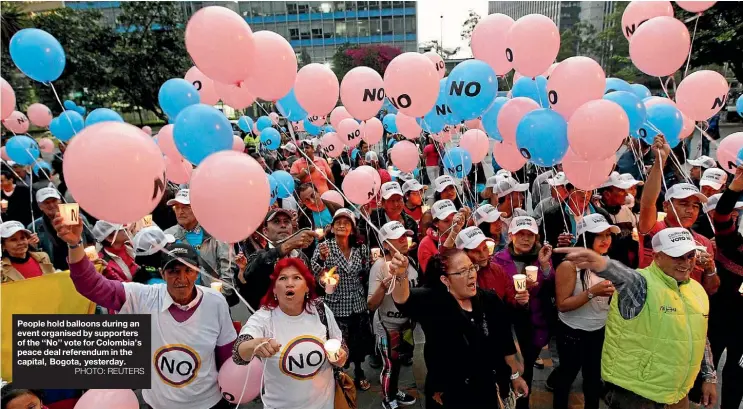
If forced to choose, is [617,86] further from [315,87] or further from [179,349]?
[179,349]

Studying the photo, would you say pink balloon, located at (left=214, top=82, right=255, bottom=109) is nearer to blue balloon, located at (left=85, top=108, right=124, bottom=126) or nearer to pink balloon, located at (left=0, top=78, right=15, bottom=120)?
blue balloon, located at (left=85, top=108, right=124, bottom=126)

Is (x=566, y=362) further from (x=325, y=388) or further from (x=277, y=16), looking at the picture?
(x=277, y=16)

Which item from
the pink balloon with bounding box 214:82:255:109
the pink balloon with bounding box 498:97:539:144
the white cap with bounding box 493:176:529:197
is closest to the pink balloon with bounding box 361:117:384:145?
the pink balloon with bounding box 214:82:255:109

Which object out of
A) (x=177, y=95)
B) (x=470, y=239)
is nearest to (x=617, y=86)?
(x=470, y=239)

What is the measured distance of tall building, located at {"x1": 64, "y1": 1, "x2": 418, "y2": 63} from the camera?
152 ft

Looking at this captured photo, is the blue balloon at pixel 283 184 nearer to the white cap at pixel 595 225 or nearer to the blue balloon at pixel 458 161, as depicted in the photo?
the blue balloon at pixel 458 161

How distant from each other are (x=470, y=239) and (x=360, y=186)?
6.75ft

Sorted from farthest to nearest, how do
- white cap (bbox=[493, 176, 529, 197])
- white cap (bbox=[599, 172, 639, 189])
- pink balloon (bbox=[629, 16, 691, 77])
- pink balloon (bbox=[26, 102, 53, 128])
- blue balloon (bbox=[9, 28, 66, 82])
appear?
pink balloon (bbox=[26, 102, 53, 128]) < blue balloon (bbox=[9, 28, 66, 82]) < white cap (bbox=[493, 176, 529, 197]) < white cap (bbox=[599, 172, 639, 189]) < pink balloon (bbox=[629, 16, 691, 77])

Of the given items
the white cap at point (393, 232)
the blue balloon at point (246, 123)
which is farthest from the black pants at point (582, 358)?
the blue balloon at point (246, 123)

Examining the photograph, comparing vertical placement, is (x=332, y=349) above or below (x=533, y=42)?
below

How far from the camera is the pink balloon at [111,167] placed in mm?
2014

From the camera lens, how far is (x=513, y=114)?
13.0ft

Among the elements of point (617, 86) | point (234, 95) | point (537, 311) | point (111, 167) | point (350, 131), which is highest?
point (234, 95)

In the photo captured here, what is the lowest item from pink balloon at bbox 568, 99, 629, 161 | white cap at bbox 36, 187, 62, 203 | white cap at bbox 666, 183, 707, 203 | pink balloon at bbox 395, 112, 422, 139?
white cap at bbox 36, 187, 62, 203
